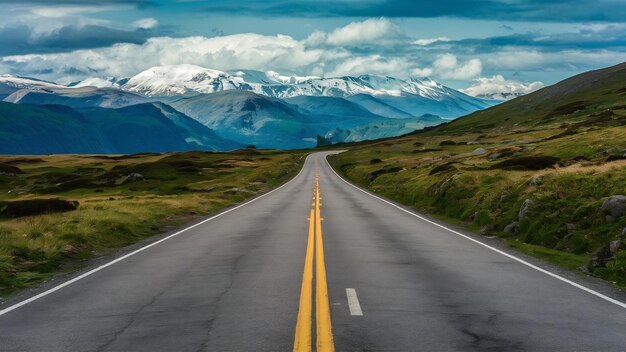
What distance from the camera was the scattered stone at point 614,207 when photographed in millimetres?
19686

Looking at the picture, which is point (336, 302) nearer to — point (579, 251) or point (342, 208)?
point (579, 251)

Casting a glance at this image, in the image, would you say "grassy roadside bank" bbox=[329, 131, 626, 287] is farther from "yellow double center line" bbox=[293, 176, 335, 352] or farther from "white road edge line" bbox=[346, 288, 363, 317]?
"yellow double center line" bbox=[293, 176, 335, 352]

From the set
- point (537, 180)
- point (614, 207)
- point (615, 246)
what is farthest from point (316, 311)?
point (537, 180)

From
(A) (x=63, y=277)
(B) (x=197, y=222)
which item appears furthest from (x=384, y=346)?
(B) (x=197, y=222)

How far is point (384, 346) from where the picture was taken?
8352 millimetres

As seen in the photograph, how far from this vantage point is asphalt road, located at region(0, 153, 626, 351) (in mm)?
8758

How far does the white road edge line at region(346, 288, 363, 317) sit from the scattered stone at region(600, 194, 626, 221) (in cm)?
1158

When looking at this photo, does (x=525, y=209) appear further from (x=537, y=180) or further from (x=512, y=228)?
(x=537, y=180)

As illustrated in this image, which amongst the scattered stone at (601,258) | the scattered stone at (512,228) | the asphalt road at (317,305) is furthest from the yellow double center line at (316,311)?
the scattered stone at (512,228)

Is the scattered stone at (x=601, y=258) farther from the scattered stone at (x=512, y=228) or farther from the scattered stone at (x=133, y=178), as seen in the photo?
the scattered stone at (x=133, y=178)

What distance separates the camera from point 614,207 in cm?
1995

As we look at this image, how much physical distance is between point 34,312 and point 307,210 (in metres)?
24.8

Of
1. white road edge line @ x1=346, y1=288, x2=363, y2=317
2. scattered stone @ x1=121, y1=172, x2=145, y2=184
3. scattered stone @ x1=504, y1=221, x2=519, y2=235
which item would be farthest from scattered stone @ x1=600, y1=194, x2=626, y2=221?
scattered stone @ x1=121, y1=172, x2=145, y2=184

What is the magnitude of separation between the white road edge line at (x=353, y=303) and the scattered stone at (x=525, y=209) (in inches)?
532
